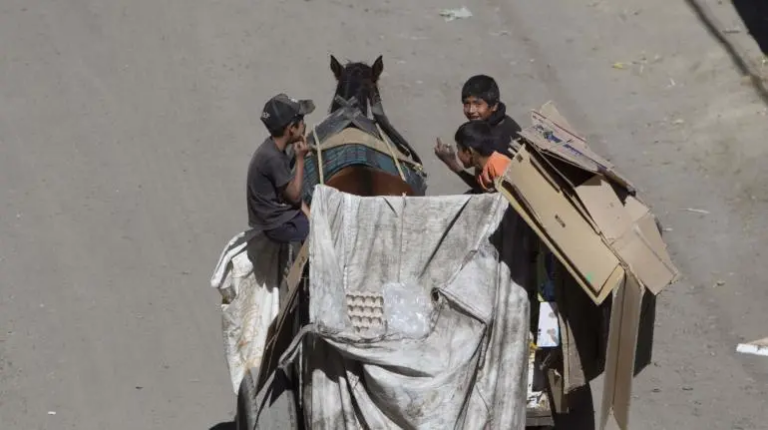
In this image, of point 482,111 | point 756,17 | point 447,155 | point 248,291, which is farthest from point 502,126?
point 756,17

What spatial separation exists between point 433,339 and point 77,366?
3087 millimetres

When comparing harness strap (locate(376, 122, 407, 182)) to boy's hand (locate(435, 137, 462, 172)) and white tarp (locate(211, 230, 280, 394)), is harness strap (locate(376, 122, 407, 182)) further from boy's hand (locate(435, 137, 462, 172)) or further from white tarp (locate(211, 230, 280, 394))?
white tarp (locate(211, 230, 280, 394))

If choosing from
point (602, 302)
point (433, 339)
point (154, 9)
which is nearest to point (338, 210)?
point (433, 339)

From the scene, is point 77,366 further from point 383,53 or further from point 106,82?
point 383,53

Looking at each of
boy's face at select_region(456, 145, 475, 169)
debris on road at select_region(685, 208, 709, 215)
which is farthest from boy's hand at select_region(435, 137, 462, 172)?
debris on road at select_region(685, 208, 709, 215)

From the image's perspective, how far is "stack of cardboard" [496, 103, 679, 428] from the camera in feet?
16.6

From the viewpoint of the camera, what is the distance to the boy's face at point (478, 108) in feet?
22.2

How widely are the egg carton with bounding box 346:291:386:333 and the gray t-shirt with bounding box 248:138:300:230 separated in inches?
38.5

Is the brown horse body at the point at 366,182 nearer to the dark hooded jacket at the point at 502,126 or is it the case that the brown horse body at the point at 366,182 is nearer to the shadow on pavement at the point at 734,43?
the dark hooded jacket at the point at 502,126

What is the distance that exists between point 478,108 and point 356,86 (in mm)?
1071

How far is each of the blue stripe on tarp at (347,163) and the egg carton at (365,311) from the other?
104 cm

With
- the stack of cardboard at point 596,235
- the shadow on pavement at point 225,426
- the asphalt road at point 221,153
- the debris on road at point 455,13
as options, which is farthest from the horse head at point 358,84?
the debris on road at point 455,13

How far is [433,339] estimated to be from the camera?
5262 millimetres

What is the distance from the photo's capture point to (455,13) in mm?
11516
